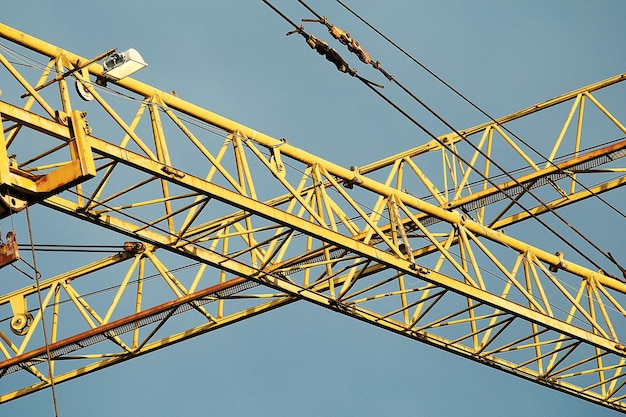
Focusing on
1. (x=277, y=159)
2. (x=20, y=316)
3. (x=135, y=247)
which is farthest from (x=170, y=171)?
(x=20, y=316)

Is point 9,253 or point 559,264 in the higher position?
point 559,264

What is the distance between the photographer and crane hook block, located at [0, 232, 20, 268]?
3531 centimetres

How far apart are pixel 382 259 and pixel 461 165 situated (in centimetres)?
743

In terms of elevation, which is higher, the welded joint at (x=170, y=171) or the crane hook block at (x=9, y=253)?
the welded joint at (x=170, y=171)

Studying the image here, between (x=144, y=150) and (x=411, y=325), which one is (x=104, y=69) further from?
(x=411, y=325)

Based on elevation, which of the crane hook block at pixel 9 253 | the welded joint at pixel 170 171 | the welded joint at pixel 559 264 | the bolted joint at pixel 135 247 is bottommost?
the crane hook block at pixel 9 253

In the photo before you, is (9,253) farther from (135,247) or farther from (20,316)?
(20,316)

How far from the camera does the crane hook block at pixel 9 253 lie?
35.3 metres

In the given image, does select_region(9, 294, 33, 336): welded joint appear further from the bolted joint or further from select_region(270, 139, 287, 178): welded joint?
select_region(270, 139, 287, 178): welded joint

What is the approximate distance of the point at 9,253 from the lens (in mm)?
35406

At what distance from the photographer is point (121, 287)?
46.0m

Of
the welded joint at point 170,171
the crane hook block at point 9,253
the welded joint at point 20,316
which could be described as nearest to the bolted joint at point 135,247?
the welded joint at point 20,316

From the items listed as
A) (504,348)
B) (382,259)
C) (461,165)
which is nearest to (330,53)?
(382,259)

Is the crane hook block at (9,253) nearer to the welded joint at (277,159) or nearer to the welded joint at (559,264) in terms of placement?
the welded joint at (277,159)
